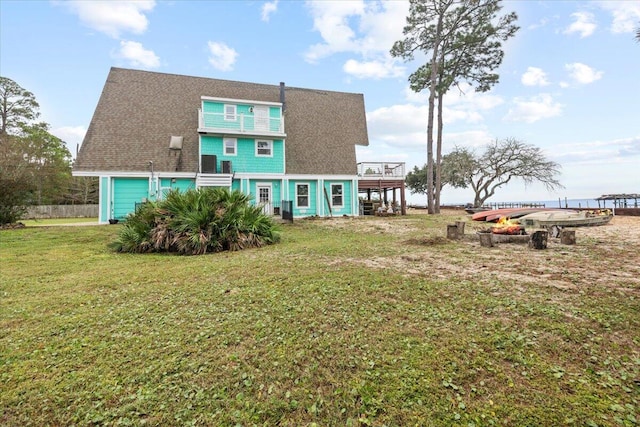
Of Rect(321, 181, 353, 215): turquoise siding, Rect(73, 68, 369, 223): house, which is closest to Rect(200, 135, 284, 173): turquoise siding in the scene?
Rect(73, 68, 369, 223): house

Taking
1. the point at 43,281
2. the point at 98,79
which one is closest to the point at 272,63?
the point at 98,79

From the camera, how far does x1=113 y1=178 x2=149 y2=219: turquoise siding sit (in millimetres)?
15523

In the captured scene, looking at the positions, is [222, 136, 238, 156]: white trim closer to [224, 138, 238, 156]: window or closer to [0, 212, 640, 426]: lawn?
[224, 138, 238, 156]: window

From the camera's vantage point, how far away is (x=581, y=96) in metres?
13.2

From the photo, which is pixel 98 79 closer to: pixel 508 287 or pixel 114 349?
pixel 114 349

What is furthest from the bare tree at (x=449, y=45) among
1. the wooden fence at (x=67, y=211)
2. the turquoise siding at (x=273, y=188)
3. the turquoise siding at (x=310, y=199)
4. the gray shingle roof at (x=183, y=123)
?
the wooden fence at (x=67, y=211)

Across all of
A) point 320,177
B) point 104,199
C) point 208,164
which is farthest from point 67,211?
point 320,177

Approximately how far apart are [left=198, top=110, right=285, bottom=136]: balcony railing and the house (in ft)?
0.19

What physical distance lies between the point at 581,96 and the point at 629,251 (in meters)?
10.5

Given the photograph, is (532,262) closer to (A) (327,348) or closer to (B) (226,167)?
(A) (327,348)

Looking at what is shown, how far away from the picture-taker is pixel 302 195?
1914 centimetres

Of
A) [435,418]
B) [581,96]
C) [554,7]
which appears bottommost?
[435,418]

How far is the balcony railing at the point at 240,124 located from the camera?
55.6 feet

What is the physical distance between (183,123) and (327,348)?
62.3 ft
